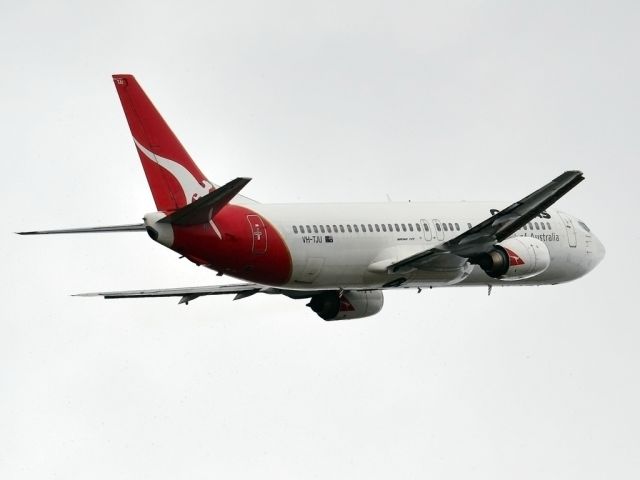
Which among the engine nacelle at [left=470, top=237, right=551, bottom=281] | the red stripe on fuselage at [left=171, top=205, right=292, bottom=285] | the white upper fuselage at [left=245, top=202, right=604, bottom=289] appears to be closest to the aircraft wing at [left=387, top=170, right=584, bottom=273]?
the engine nacelle at [left=470, top=237, right=551, bottom=281]

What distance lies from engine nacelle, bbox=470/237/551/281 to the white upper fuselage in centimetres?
135

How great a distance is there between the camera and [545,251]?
6247 cm

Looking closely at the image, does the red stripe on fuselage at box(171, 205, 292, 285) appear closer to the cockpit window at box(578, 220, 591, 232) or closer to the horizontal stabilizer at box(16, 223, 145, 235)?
the horizontal stabilizer at box(16, 223, 145, 235)

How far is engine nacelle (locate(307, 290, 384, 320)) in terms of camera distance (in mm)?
65188

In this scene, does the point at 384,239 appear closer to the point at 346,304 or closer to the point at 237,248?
the point at 346,304

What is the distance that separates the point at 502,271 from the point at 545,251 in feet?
8.43

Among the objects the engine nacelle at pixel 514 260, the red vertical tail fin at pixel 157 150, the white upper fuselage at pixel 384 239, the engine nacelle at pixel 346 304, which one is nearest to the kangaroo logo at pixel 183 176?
the red vertical tail fin at pixel 157 150

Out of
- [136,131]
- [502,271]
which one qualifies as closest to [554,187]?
[502,271]

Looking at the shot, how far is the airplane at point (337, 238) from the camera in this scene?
5525 cm

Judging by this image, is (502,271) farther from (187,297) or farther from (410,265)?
(187,297)

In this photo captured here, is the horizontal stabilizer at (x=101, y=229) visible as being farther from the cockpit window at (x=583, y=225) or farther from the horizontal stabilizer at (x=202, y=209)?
the cockpit window at (x=583, y=225)

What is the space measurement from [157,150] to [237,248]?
4606 millimetres

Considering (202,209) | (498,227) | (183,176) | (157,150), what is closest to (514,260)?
(498,227)

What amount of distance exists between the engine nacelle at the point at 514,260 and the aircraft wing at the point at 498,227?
1.69ft
